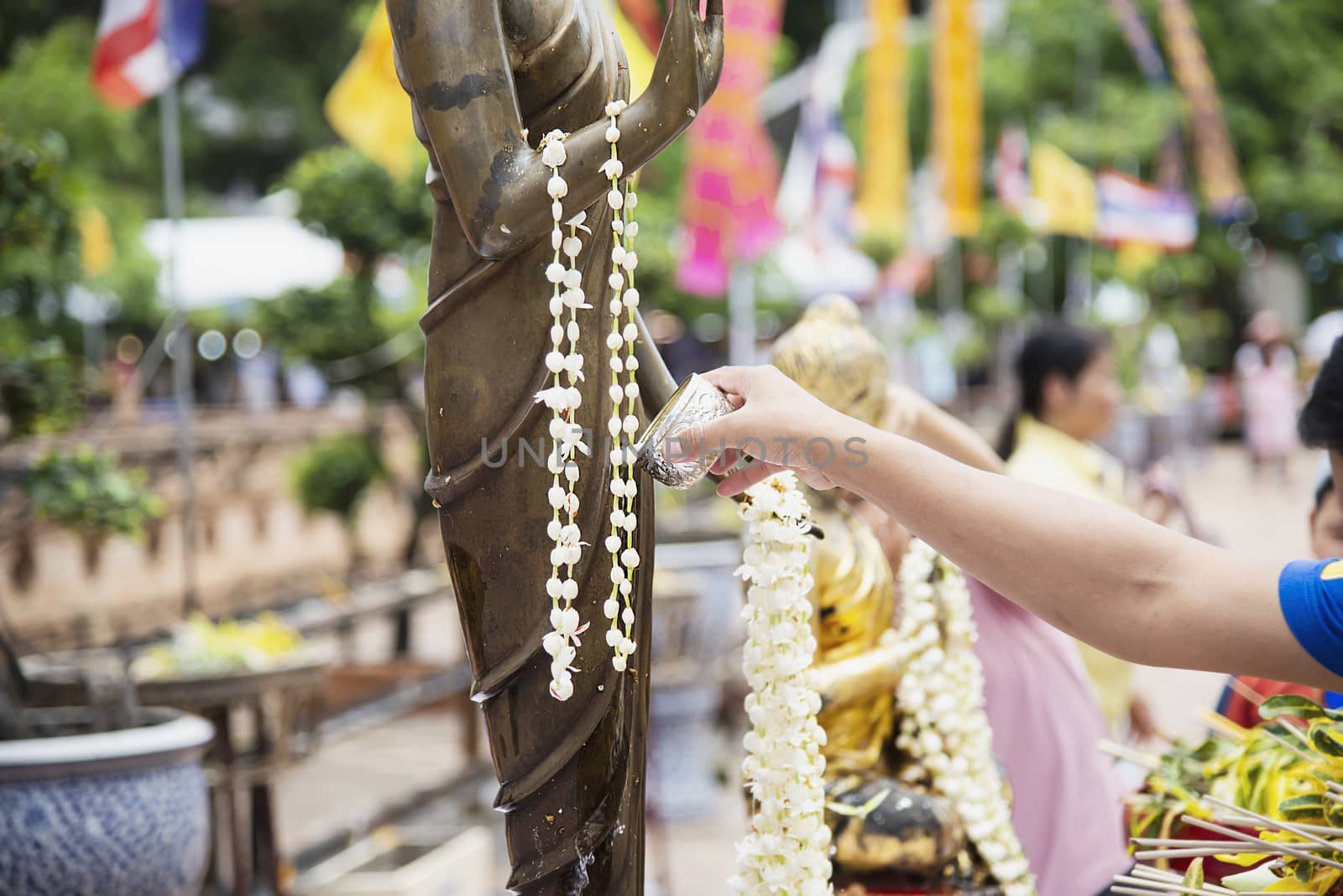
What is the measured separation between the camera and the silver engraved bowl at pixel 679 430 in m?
1.51

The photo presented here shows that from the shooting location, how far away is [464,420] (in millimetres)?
1600

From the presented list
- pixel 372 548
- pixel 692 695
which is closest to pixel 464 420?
pixel 692 695

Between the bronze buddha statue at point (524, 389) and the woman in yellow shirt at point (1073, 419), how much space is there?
273 centimetres

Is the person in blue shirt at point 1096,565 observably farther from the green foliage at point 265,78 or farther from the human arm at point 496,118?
the green foliage at point 265,78

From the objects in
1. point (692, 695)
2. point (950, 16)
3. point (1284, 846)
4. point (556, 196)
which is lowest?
point (692, 695)

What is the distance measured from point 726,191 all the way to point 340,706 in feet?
12.5

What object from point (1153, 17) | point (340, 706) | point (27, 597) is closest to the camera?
point (340, 706)

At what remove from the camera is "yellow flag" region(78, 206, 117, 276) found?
517 inches

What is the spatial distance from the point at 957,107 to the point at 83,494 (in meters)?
9.99

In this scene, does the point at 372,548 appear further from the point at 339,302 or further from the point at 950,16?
the point at 950,16

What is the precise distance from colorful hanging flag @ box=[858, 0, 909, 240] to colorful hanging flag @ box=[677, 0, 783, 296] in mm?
3547

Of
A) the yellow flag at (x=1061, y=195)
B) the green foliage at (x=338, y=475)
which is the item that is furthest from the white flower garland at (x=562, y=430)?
the yellow flag at (x=1061, y=195)

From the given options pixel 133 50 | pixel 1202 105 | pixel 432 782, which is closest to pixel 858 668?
pixel 432 782

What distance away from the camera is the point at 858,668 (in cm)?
215
